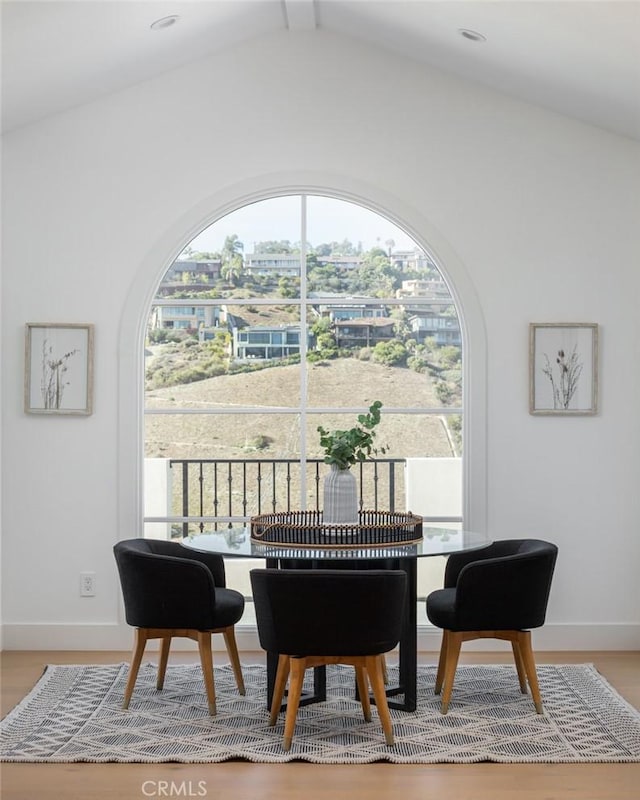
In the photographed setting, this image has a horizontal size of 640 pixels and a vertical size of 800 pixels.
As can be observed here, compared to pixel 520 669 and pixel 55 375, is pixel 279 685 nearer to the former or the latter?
pixel 520 669

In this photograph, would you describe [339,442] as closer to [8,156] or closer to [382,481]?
[382,481]

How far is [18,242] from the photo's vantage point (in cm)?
514

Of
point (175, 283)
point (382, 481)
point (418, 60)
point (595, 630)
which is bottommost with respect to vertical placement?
point (595, 630)

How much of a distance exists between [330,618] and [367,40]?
3.24 m

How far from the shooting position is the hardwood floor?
3162mm

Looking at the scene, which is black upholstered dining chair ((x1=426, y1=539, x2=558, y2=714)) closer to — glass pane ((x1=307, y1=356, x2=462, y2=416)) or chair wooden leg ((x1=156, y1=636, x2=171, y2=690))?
chair wooden leg ((x1=156, y1=636, x2=171, y2=690))

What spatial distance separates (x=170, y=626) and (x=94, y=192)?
2.48 metres

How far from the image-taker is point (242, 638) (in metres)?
5.07

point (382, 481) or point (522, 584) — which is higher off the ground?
point (382, 481)

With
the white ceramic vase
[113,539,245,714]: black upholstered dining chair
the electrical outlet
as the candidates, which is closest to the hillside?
the electrical outlet

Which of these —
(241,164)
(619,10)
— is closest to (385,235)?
(241,164)

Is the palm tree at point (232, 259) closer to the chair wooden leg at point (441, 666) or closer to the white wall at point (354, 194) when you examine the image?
the white wall at point (354, 194)

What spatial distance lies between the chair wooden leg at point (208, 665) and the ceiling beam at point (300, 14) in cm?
313

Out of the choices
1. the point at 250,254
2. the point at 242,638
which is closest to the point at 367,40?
the point at 250,254
